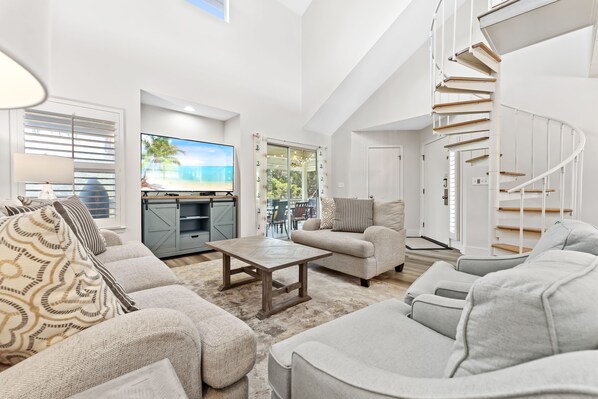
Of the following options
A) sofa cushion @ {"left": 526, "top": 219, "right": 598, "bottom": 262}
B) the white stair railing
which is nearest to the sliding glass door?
the white stair railing

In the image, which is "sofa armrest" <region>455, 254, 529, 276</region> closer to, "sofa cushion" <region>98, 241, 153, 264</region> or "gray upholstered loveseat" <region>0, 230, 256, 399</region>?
"gray upholstered loveseat" <region>0, 230, 256, 399</region>

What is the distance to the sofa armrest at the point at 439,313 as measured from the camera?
0.96 m

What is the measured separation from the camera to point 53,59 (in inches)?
113

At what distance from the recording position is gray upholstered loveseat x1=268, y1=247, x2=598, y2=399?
1.23 ft

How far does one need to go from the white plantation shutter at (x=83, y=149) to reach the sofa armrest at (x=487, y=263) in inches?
151

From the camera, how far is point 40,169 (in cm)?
231

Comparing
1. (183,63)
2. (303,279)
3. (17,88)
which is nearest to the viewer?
(17,88)

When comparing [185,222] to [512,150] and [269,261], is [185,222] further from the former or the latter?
[512,150]

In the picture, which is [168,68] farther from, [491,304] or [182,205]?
[491,304]

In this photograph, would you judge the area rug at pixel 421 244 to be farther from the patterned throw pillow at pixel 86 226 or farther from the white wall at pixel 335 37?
the patterned throw pillow at pixel 86 226

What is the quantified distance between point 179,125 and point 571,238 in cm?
479

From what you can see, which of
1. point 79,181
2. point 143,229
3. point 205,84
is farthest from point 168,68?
point 143,229

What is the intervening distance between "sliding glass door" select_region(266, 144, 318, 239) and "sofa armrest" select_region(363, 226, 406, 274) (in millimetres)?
2608

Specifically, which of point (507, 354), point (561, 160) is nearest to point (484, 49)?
point (561, 160)
